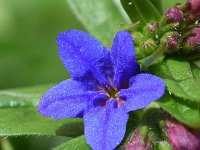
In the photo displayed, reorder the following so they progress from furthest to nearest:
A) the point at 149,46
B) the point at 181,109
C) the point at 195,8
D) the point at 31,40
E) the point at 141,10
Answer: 1. the point at 31,40
2. the point at 141,10
3. the point at 195,8
4. the point at 149,46
5. the point at 181,109

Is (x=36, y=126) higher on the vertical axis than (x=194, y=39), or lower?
lower

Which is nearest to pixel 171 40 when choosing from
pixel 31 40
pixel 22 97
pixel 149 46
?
pixel 149 46

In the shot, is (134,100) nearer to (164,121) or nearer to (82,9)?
(164,121)

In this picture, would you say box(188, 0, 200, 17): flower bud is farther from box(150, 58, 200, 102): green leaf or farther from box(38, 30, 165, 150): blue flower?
box(38, 30, 165, 150): blue flower

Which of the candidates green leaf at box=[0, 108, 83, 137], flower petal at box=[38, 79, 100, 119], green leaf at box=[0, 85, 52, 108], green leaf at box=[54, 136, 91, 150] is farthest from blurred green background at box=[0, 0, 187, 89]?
flower petal at box=[38, 79, 100, 119]

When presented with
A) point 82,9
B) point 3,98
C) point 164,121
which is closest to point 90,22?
point 82,9

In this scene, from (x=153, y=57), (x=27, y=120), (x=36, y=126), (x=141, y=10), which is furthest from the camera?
(x=27, y=120)

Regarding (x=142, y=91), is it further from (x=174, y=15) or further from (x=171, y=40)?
(x=174, y=15)
